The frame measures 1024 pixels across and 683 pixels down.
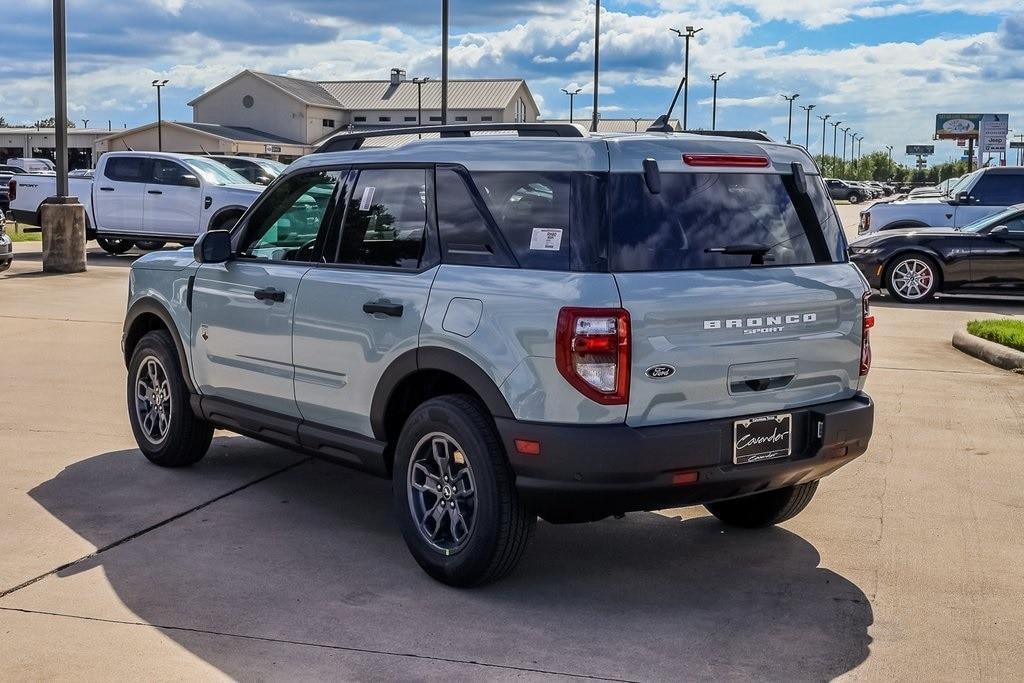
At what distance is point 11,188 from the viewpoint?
23516mm

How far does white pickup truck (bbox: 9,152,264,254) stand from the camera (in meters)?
21.1

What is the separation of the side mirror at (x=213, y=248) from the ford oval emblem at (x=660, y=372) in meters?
2.78

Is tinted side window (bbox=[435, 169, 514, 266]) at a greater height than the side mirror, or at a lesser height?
greater

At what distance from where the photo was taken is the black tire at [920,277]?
16.7 meters

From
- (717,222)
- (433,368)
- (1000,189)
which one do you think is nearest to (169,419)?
(433,368)

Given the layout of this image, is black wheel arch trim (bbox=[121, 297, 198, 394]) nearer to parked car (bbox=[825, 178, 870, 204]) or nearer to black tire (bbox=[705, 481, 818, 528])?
black tire (bbox=[705, 481, 818, 528])

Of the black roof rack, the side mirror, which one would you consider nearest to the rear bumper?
the black roof rack

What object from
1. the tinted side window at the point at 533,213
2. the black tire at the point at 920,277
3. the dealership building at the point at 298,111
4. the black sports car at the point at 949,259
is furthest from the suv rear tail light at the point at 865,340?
the dealership building at the point at 298,111

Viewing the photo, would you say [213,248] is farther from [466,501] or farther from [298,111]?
[298,111]

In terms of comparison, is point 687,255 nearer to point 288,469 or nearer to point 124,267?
point 288,469

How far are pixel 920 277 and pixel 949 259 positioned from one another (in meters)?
0.45

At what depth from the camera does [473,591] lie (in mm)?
5039

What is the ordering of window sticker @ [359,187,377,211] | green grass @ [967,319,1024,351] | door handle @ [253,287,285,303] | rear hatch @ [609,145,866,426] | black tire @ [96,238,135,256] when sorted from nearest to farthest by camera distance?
rear hatch @ [609,145,866,426] → window sticker @ [359,187,377,211] → door handle @ [253,287,285,303] → green grass @ [967,319,1024,351] → black tire @ [96,238,135,256]

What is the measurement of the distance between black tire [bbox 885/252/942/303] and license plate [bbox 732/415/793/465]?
41.5 feet
